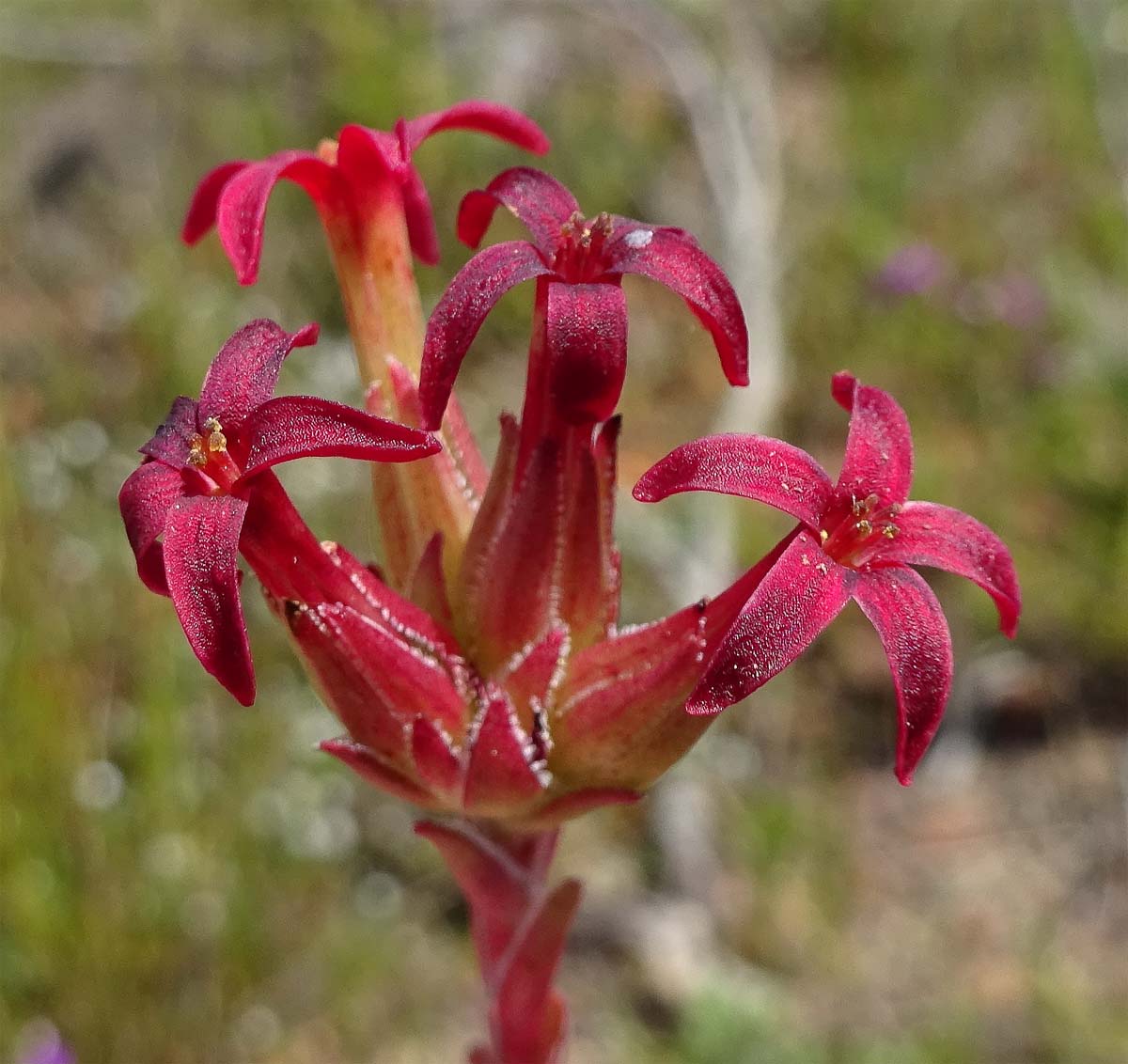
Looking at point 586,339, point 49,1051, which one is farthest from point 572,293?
point 49,1051

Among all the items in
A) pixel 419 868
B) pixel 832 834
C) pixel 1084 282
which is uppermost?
pixel 1084 282

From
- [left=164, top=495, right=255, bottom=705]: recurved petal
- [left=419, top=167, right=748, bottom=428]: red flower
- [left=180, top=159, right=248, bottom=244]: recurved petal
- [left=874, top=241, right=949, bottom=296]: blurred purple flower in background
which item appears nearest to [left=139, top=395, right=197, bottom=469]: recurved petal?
[left=164, top=495, right=255, bottom=705]: recurved petal

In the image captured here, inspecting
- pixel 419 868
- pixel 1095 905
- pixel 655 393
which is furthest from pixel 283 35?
pixel 1095 905

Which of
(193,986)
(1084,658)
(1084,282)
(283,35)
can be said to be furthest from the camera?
(283,35)

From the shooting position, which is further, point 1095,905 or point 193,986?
point 1095,905

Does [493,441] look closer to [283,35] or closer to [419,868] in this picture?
[419,868]

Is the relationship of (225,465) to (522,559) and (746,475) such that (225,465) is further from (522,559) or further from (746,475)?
(746,475)
